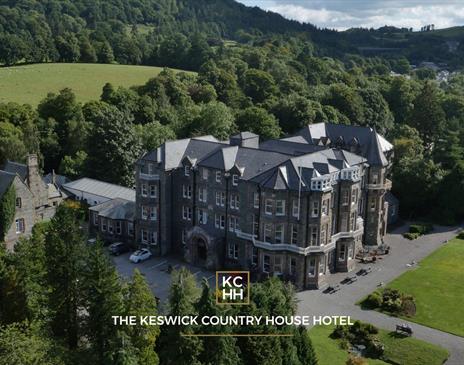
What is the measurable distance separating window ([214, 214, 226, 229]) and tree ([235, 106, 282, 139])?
41.0 metres

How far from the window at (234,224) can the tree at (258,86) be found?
75570mm

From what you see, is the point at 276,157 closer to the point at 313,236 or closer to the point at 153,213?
the point at 313,236

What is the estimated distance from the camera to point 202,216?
6359cm

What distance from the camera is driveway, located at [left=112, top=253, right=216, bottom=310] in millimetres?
56812

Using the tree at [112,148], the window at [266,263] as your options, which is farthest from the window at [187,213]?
the tree at [112,148]

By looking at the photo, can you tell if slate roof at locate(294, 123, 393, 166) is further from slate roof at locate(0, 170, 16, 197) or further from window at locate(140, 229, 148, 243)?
slate roof at locate(0, 170, 16, 197)

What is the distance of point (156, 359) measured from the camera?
3497 centimetres

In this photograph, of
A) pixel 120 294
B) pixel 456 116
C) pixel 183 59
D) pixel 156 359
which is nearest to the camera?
pixel 156 359

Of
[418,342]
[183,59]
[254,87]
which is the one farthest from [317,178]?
[183,59]

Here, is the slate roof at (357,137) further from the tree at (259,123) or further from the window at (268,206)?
the tree at (259,123)

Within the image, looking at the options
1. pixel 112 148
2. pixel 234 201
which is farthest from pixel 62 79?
pixel 234 201

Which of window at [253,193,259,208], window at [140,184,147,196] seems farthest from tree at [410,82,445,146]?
window at [140,184,147,196]

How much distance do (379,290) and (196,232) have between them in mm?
20412

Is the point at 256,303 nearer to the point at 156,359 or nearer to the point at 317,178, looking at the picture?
the point at 156,359
